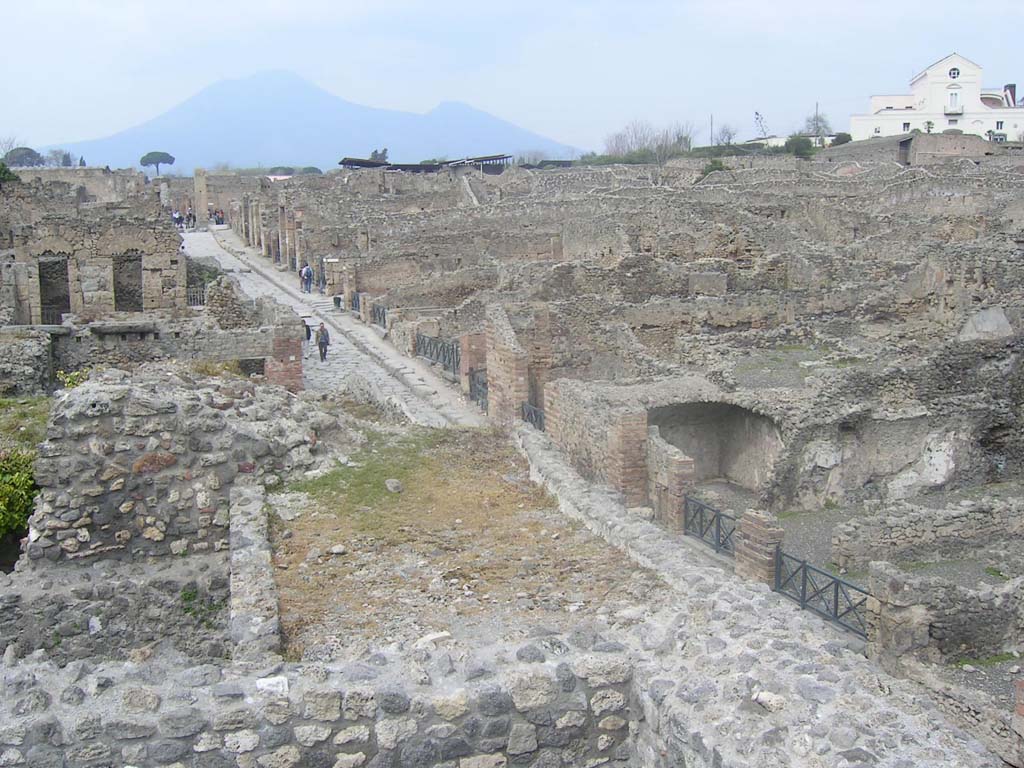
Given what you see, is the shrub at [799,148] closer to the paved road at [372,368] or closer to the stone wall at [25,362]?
the paved road at [372,368]

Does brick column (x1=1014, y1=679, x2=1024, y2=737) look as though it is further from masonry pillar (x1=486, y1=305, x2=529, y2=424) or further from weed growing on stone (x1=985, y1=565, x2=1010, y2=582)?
masonry pillar (x1=486, y1=305, x2=529, y2=424)

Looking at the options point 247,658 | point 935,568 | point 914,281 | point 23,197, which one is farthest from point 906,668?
point 23,197

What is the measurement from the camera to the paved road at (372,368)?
703 inches

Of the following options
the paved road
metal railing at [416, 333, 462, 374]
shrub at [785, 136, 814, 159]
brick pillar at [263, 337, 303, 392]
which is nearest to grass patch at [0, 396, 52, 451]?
brick pillar at [263, 337, 303, 392]

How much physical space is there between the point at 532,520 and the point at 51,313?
686 inches

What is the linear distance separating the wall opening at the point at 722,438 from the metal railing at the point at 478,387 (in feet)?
13.5

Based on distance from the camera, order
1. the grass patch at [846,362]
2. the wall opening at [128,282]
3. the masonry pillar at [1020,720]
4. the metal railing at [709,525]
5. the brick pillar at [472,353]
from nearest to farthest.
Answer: the masonry pillar at [1020,720] < the metal railing at [709,525] < the grass patch at [846,362] < the brick pillar at [472,353] < the wall opening at [128,282]

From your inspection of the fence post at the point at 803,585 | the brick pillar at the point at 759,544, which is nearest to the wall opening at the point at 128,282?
the brick pillar at the point at 759,544

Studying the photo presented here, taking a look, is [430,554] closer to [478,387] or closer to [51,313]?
[478,387]

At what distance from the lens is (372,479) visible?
351 inches

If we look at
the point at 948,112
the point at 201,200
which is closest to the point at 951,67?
the point at 948,112

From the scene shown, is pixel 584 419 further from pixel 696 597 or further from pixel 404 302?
pixel 404 302

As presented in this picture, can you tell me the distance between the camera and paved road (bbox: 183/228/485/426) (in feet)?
58.5

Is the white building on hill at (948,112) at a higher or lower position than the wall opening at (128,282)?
higher
